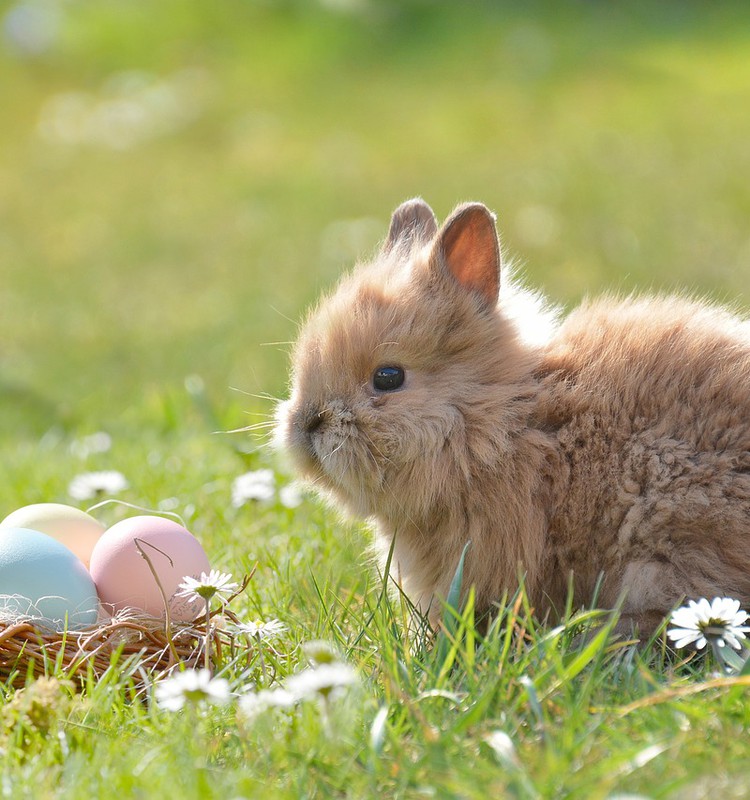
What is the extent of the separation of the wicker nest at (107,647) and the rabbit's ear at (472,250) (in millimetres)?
1078

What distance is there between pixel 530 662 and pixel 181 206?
9.29 metres

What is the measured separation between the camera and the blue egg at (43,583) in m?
2.57

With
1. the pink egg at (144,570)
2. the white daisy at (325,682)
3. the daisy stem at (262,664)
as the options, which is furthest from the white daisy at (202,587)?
the white daisy at (325,682)

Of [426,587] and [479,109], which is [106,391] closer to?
[426,587]

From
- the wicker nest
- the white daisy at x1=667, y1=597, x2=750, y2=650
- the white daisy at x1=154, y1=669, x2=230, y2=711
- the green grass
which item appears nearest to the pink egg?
the wicker nest

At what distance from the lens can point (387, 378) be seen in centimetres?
277

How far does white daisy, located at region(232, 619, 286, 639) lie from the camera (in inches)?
99.2

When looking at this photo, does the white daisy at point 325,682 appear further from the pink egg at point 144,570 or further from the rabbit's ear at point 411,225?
the rabbit's ear at point 411,225

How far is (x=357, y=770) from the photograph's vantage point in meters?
1.89

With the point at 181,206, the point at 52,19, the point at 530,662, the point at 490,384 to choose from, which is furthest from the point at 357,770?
the point at 52,19

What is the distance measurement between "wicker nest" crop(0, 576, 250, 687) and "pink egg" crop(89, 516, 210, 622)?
11cm

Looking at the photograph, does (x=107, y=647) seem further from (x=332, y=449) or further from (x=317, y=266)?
(x=317, y=266)

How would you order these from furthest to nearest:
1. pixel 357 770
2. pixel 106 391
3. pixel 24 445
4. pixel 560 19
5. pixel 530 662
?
pixel 560 19, pixel 106 391, pixel 24 445, pixel 530 662, pixel 357 770

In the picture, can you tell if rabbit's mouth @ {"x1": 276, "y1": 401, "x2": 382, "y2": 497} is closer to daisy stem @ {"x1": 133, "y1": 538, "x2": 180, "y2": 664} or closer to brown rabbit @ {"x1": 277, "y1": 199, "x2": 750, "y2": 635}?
brown rabbit @ {"x1": 277, "y1": 199, "x2": 750, "y2": 635}
